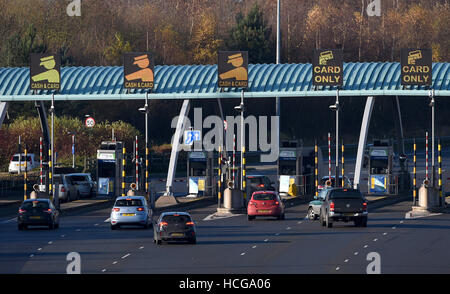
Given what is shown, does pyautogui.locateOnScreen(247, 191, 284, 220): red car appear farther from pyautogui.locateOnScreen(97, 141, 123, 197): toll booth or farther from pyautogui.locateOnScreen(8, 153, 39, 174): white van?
pyautogui.locateOnScreen(8, 153, 39, 174): white van

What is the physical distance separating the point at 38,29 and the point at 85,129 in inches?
1194

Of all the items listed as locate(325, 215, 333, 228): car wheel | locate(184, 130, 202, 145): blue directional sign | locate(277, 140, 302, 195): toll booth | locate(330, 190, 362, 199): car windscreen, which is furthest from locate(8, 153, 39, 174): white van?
locate(330, 190, 362, 199): car windscreen

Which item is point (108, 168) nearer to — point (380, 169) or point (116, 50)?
point (380, 169)

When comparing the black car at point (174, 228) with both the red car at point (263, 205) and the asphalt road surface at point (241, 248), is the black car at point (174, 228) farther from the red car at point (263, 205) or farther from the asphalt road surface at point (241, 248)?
the red car at point (263, 205)

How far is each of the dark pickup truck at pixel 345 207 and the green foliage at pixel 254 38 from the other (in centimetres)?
6347

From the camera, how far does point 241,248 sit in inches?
1393

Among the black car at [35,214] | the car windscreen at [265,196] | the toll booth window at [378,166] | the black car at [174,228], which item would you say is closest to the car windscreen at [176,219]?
the black car at [174,228]

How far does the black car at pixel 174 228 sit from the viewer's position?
120ft

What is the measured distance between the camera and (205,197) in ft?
197

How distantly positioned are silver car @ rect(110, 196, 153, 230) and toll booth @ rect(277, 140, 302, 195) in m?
18.7

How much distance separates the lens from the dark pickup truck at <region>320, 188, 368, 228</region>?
142ft

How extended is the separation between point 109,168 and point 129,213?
16.4 metres
